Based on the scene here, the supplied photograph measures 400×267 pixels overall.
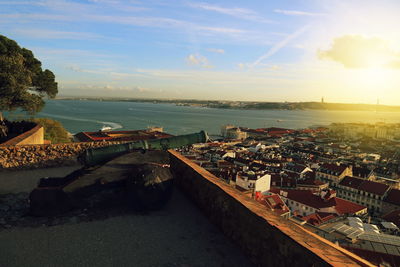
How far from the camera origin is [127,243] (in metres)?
3.38

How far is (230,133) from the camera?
2936 inches

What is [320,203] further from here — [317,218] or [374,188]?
[374,188]

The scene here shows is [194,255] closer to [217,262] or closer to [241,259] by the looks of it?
[217,262]

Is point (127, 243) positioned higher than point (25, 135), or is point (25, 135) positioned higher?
point (25, 135)

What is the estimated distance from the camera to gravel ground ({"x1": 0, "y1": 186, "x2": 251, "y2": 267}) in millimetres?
3020

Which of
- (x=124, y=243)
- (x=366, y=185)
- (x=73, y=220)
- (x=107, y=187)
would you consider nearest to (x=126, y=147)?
(x=107, y=187)

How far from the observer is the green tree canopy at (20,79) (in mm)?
10992

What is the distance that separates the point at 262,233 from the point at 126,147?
3.49 meters

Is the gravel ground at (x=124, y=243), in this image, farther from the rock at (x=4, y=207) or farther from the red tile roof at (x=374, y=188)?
the red tile roof at (x=374, y=188)

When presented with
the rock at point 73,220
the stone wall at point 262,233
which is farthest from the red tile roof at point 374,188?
the rock at point 73,220

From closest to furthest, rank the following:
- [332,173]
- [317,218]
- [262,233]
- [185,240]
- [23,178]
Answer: [262,233] < [185,240] < [23,178] < [317,218] < [332,173]

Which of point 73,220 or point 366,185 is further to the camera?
point 366,185

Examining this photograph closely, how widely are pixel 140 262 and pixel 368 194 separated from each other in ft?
108

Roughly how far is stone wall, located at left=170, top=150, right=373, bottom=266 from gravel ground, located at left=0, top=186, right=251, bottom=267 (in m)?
0.20
